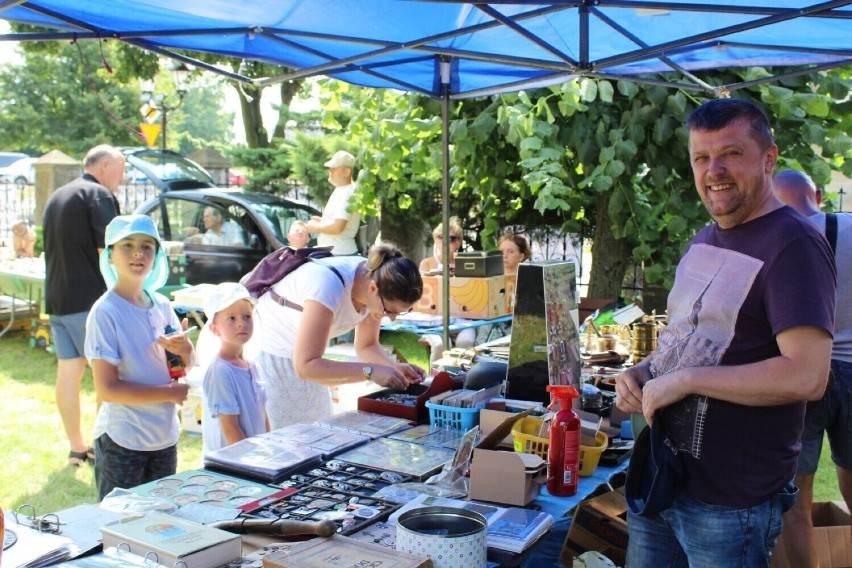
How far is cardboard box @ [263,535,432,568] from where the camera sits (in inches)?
63.3

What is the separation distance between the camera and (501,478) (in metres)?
2.19

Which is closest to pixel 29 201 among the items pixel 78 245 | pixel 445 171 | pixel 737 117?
pixel 78 245

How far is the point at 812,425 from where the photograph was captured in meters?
3.41

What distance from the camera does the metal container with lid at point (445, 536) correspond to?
1682mm

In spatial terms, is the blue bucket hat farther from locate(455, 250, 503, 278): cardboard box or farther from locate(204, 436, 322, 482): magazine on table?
locate(455, 250, 503, 278): cardboard box

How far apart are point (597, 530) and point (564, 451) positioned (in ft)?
1.00

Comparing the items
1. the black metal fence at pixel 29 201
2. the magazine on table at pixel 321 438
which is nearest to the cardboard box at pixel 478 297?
the magazine on table at pixel 321 438

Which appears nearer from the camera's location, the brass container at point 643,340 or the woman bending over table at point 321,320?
the woman bending over table at point 321,320

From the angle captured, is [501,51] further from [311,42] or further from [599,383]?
[599,383]

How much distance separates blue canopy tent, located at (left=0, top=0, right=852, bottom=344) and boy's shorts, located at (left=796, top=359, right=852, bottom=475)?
149cm

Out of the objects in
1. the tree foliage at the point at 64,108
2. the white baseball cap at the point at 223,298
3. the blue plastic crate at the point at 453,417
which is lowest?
the blue plastic crate at the point at 453,417

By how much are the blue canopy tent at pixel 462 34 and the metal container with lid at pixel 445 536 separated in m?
1.78

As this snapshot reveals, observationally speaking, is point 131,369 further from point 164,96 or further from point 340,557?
point 164,96

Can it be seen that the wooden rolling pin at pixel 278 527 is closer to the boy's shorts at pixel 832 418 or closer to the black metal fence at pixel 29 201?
the boy's shorts at pixel 832 418
